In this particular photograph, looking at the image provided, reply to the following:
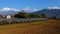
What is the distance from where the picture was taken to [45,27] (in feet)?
13.7

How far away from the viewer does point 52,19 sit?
4.11m

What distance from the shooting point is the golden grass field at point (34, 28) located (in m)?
3.93

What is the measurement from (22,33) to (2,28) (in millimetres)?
644

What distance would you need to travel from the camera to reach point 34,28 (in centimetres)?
414

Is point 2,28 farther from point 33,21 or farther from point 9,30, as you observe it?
point 33,21

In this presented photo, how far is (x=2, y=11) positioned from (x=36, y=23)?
1.17 m

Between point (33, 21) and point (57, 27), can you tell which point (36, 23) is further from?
point (57, 27)

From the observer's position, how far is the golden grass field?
393cm

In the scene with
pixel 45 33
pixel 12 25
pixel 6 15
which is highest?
pixel 6 15

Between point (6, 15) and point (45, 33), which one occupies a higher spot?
point (6, 15)

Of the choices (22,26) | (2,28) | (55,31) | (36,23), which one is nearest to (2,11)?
(2,28)

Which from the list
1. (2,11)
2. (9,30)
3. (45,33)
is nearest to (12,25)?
(9,30)

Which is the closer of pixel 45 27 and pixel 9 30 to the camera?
pixel 9 30

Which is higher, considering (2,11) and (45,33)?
(2,11)
